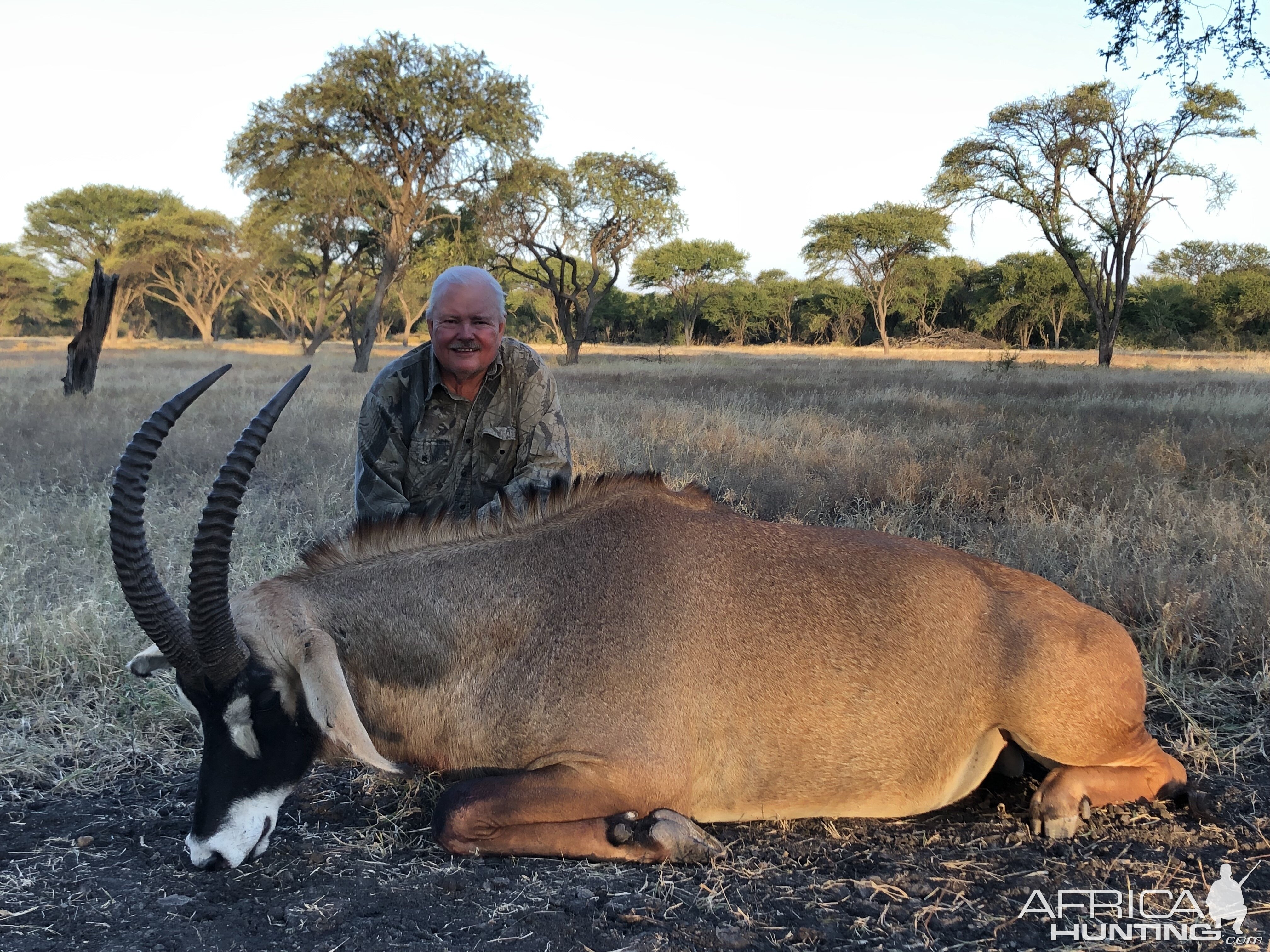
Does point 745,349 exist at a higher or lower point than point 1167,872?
higher

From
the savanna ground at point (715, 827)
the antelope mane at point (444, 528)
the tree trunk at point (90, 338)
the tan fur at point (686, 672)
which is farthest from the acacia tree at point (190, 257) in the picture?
the tan fur at point (686, 672)

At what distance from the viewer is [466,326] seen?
5.02 metres

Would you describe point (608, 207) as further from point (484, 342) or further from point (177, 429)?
point (484, 342)

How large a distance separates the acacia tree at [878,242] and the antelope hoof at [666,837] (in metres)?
49.7

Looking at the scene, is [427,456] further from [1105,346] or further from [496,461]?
[1105,346]

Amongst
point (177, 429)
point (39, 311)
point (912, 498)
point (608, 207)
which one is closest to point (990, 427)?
point (912, 498)

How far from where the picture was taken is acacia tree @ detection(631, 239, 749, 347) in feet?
202

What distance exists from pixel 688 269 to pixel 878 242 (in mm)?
13794

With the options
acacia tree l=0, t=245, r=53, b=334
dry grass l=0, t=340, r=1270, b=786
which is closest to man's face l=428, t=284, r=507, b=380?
dry grass l=0, t=340, r=1270, b=786

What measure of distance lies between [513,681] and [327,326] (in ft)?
184

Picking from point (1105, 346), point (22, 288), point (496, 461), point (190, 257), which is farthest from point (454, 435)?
point (22, 288)

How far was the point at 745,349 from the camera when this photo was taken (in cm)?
5325

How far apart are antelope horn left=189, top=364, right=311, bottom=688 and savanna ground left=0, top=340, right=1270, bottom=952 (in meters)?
0.88

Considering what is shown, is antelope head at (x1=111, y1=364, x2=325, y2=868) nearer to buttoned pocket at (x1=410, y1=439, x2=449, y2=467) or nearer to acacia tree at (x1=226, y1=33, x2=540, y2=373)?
buttoned pocket at (x1=410, y1=439, x2=449, y2=467)
